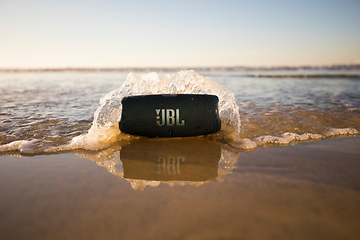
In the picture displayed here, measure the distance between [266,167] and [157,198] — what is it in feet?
3.39

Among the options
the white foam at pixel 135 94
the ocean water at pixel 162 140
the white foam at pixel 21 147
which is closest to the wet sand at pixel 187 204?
the ocean water at pixel 162 140

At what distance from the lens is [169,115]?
243 cm

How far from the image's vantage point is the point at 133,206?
129cm

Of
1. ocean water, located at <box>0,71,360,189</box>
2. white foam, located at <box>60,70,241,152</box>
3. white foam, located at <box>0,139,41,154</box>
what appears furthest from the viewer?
white foam, located at <box>60,70,241,152</box>

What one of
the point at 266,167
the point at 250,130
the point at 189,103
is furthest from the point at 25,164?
the point at 250,130

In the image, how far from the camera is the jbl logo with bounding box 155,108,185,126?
2420mm

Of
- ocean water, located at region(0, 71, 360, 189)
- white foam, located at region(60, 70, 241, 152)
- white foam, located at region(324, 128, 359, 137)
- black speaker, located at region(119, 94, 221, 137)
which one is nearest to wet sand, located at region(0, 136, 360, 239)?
ocean water, located at region(0, 71, 360, 189)

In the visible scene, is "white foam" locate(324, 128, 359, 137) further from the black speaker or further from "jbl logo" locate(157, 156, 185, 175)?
"jbl logo" locate(157, 156, 185, 175)

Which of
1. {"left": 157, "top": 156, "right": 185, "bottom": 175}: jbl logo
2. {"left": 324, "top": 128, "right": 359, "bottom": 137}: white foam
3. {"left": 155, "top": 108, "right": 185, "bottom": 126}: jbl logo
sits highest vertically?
{"left": 155, "top": 108, "right": 185, "bottom": 126}: jbl logo

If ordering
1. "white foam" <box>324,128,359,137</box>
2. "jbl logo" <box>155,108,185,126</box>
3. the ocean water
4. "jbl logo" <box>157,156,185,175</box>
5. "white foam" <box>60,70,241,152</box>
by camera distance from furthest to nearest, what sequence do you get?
"white foam" <box>324,128,359,137</box> → "white foam" <box>60,70,241,152</box> → "jbl logo" <box>155,108,185,126</box> → the ocean water → "jbl logo" <box>157,156,185,175</box>

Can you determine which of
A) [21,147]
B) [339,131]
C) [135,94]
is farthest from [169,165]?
[339,131]

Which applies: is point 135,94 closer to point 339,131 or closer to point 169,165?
point 169,165

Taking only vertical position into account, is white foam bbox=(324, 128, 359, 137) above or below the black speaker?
below

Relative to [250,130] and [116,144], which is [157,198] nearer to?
[116,144]
